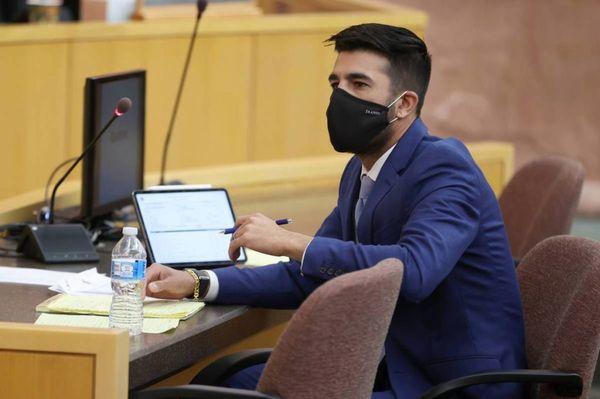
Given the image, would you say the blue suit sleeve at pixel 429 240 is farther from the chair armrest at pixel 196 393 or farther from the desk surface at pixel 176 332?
the chair armrest at pixel 196 393

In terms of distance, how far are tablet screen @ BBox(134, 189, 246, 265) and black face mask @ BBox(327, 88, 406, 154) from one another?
0.52 meters

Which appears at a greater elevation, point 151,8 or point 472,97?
point 151,8

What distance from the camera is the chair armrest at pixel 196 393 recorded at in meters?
2.29

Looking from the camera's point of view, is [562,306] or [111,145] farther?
[111,145]

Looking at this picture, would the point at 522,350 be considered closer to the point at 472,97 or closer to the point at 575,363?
the point at 575,363

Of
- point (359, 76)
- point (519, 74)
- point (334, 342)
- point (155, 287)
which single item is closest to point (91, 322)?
point (155, 287)

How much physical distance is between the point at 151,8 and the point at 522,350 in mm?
4497

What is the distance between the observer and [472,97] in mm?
10016

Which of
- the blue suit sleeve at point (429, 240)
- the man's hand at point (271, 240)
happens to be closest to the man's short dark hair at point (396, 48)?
the blue suit sleeve at point (429, 240)

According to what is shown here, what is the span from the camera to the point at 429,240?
258 centimetres

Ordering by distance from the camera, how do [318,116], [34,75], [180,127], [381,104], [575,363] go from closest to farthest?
[575,363], [381,104], [34,75], [180,127], [318,116]

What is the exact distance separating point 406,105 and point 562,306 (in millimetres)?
572

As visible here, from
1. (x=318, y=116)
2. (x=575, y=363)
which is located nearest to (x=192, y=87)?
(x=318, y=116)

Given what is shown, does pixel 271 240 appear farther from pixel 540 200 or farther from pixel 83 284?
pixel 540 200
